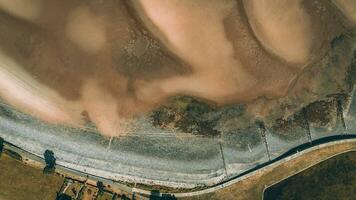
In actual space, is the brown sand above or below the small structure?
above

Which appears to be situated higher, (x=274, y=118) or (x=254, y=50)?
(x=254, y=50)

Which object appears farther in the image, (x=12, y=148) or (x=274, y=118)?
(x=274, y=118)

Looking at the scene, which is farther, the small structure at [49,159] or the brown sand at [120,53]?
the brown sand at [120,53]

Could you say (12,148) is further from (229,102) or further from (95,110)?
(229,102)

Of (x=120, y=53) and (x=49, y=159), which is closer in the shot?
(x=49, y=159)

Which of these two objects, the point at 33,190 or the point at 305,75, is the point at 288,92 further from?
the point at 33,190

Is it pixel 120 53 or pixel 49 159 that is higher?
pixel 120 53

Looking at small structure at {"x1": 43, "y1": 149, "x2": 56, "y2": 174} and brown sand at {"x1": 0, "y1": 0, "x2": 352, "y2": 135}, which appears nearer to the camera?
small structure at {"x1": 43, "y1": 149, "x2": 56, "y2": 174}

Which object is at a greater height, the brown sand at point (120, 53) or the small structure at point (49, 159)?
the brown sand at point (120, 53)

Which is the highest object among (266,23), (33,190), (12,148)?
(266,23)

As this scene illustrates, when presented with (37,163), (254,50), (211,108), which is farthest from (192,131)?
(37,163)
